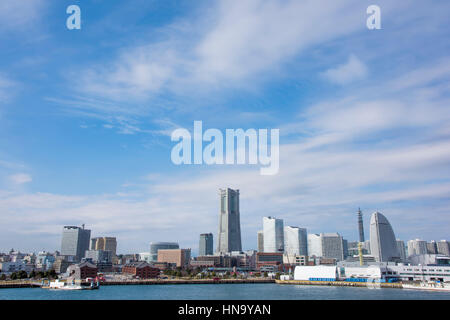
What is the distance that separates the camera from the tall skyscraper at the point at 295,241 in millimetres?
191000

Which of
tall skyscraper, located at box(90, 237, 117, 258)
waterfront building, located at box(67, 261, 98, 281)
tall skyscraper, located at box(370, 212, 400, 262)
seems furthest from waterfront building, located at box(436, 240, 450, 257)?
waterfront building, located at box(67, 261, 98, 281)

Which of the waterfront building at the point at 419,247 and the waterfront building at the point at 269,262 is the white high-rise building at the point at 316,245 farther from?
the waterfront building at the point at 269,262

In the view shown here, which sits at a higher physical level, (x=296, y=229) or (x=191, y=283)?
(x=296, y=229)

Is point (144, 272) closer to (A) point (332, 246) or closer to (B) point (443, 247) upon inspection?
(A) point (332, 246)

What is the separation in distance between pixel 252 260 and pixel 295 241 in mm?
47498

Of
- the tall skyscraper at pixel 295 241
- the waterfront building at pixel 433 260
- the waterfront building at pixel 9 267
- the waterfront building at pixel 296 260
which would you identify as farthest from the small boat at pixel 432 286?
the tall skyscraper at pixel 295 241

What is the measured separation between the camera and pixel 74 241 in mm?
184125

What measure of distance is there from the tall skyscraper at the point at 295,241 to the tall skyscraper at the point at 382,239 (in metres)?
49.3

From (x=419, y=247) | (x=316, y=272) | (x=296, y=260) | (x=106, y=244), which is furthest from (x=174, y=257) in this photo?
(x=419, y=247)

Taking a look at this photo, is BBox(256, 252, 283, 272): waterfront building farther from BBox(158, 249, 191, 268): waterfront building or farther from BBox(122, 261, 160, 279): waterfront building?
BBox(122, 261, 160, 279): waterfront building
